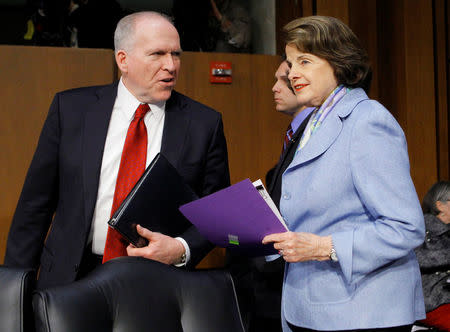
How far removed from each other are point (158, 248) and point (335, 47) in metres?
0.82

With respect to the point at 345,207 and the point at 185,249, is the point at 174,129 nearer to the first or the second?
the point at 185,249

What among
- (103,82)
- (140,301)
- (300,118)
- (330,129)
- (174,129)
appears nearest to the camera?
(140,301)

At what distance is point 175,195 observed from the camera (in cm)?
184

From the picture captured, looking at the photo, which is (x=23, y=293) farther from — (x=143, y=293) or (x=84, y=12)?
(x=84, y=12)

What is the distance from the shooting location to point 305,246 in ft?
4.80

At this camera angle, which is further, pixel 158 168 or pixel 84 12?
pixel 84 12

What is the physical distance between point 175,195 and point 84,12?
2514 millimetres

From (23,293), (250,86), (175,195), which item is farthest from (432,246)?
(23,293)

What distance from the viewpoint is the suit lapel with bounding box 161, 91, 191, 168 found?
2.11 m

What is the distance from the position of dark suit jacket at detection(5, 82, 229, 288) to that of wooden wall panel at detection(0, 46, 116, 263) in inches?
52.3

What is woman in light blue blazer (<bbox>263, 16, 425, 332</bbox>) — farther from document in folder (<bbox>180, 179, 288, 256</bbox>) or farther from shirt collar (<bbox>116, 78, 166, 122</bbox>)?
shirt collar (<bbox>116, 78, 166, 122</bbox>)

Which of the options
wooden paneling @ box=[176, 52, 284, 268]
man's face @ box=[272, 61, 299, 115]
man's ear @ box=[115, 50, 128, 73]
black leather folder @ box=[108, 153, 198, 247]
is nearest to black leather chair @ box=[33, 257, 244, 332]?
black leather folder @ box=[108, 153, 198, 247]

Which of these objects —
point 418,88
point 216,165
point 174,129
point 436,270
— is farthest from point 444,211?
point 174,129

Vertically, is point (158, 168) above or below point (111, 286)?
above
